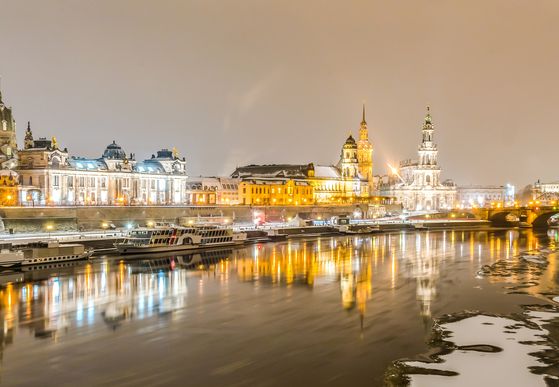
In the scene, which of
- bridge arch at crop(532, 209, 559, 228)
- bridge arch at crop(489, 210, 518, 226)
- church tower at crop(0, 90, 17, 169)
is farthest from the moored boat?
bridge arch at crop(489, 210, 518, 226)

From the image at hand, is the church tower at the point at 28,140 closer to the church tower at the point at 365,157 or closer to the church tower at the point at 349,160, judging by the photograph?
the church tower at the point at 349,160

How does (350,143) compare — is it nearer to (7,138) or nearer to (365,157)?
(365,157)

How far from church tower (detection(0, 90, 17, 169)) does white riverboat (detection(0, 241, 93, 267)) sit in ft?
128

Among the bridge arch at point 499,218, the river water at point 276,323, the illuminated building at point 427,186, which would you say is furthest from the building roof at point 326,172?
the river water at point 276,323

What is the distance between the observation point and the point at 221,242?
62906 mm

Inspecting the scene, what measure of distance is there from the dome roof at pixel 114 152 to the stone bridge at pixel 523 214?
229 feet

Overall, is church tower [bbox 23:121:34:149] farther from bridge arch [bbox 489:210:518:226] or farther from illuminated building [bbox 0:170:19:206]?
bridge arch [bbox 489:210:518:226]

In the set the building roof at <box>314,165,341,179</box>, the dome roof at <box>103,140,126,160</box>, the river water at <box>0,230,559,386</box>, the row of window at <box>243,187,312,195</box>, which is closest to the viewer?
the river water at <box>0,230,559,386</box>

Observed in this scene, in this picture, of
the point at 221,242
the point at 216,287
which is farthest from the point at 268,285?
the point at 221,242

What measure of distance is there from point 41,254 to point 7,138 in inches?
1862

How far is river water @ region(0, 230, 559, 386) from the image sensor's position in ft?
65.8

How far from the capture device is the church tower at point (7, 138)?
3292 inches

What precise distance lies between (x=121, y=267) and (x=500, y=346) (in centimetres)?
3086

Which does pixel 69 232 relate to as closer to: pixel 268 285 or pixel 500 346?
pixel 268 285
